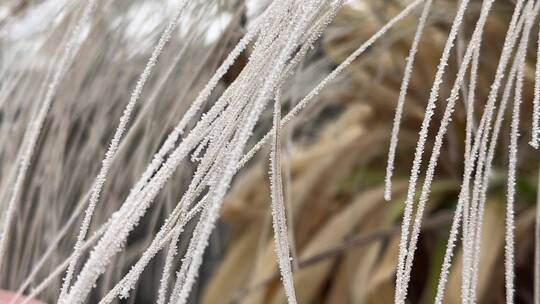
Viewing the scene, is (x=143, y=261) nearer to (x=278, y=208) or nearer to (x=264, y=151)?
(x=278, y=208)

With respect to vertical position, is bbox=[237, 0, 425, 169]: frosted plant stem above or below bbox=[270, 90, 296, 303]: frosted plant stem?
above

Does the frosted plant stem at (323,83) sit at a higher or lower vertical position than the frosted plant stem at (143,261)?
higher

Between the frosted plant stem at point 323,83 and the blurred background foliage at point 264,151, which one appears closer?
the frosted plant stem at point 323,83

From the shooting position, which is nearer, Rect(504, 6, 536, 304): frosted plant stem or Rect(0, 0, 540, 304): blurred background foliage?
Rect(504, 6, 536, 304): frosted plant stem

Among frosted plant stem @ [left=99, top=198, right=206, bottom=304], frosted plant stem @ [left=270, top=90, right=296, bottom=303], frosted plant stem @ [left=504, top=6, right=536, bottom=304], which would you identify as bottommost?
frosted plant stem @ [left=99, top=198, right=206, bottom=304]

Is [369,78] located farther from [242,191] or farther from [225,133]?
[225,133]

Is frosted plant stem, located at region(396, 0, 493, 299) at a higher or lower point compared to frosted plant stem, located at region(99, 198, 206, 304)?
higher

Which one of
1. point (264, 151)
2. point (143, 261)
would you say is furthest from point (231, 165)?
point (264, 151)

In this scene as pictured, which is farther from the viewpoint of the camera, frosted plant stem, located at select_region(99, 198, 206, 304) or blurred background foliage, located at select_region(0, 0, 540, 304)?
blurred background foliage, located at select_region(0, 0, 540, 304)

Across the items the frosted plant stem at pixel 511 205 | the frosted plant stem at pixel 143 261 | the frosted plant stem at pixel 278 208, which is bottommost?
the frosted plant stem at pixel 143 261
